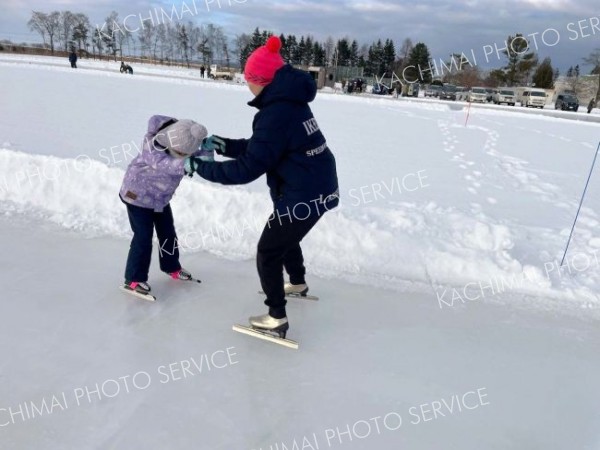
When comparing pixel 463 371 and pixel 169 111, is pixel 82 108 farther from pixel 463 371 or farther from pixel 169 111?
pixel 463 371

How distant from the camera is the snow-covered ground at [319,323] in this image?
2.08 meters

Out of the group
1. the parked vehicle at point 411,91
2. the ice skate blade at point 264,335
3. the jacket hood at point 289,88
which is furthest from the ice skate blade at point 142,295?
the parked vehicle at point 411,91

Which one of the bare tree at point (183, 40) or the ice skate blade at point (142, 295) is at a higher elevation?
the bare tree at point (183, 40)

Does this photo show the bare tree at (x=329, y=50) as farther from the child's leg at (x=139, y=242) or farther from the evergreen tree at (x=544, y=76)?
the child's leg at (x=139, y=242)

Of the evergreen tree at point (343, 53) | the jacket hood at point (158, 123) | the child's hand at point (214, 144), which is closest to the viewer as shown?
the child's hand at point (214, 144)

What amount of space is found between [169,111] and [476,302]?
358 inches

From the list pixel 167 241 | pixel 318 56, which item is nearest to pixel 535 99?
pixel 167 241

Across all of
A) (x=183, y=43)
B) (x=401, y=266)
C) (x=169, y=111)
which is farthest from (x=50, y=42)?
(x=401, y=266)

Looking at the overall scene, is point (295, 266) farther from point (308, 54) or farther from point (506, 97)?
point (308, 54)

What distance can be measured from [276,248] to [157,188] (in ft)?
3.04

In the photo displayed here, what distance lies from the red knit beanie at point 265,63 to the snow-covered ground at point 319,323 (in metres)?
1.42

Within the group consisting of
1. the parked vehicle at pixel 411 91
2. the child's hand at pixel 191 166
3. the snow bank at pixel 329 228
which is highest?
the parked vehicle at pixel 411 91

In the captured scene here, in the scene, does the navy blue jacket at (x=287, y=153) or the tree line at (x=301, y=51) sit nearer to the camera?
the navy blue jacket at (x=287, y=153)

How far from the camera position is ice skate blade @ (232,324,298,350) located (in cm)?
256
